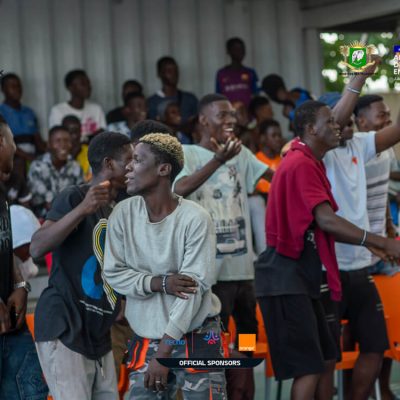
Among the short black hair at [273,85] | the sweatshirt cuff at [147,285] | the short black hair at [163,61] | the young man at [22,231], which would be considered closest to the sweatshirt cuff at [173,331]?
the sweatshirt cuff at [147,285]

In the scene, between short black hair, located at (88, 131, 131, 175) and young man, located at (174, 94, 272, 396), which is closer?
short black hair, located at (88, 131, 131, 175)

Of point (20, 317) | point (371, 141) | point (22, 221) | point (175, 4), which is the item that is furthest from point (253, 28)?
point (20, 317)

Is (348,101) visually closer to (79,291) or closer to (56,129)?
(79,291)

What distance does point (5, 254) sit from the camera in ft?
17.1

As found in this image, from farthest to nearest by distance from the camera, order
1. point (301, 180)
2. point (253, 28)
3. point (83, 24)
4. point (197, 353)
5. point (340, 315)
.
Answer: point (253, 28), point (83, 24), point (340, 315), point (301, 180), point (197, 353)

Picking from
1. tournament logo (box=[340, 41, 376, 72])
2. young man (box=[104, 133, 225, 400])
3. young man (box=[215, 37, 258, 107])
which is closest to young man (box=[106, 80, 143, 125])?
young man (box=[215, 37, 258, 107])

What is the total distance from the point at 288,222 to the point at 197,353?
1345mm

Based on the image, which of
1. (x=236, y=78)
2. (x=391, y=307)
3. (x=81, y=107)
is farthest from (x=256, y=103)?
(x=391, y=307)

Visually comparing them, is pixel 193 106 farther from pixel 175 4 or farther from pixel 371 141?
pixel 371 141

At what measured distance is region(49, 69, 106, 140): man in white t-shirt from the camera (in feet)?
38.1

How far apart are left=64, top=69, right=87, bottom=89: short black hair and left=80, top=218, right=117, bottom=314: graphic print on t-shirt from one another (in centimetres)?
657

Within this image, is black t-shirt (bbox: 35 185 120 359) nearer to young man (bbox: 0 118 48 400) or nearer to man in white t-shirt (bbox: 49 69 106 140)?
young man (bbox: 0 118 48 400)

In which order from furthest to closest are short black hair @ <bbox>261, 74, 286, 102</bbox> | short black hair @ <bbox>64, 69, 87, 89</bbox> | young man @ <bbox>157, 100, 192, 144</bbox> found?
short black hair @ <bbox>261, 74, 286, 102</bbox>
short black hair @ <bbox>64, 69, 87, 89</bbox>
young man @ <bbox>157, 100, 192, 144</bbox>

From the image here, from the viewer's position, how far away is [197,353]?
16.3 feet
